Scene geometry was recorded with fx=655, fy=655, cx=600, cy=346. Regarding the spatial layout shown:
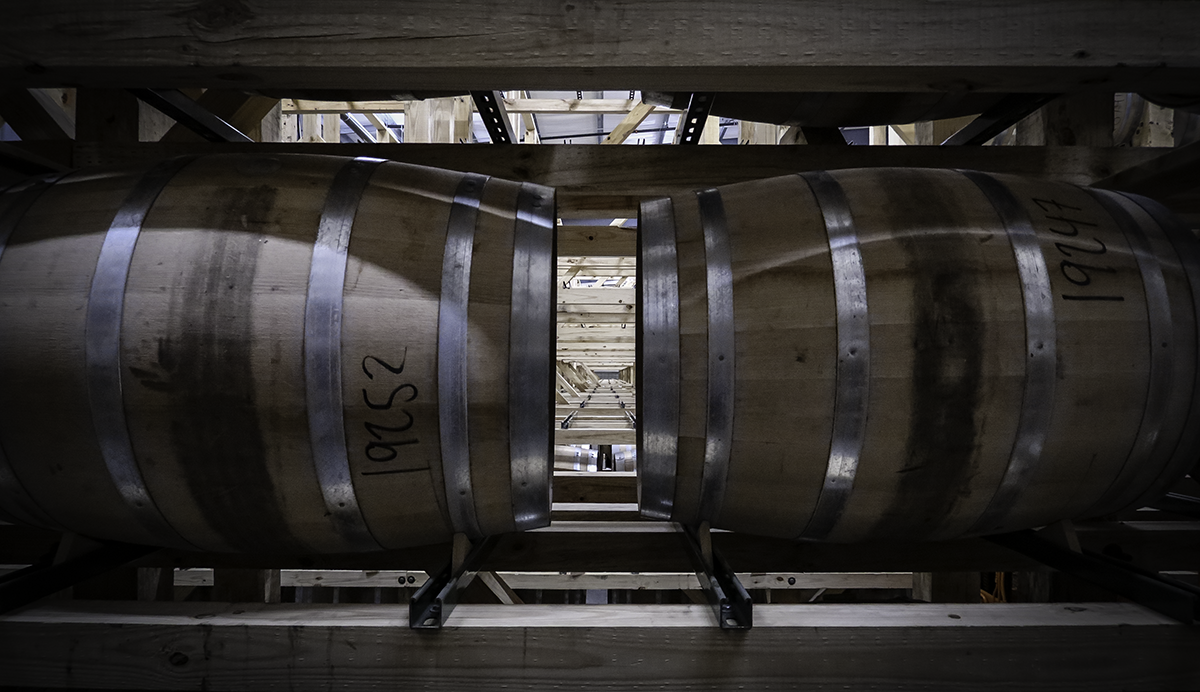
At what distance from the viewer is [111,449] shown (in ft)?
4.39

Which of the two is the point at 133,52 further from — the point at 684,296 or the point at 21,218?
the point at 684,296

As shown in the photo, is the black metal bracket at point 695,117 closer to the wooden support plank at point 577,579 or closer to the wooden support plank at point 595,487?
the wooden support plank at point 595,487

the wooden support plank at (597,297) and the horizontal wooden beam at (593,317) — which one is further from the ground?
the wooden support plank at (597,297)

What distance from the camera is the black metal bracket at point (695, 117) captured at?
2.04 meters

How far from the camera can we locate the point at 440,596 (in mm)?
1240

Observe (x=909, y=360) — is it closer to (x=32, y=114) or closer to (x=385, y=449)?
(x=385, y=449)

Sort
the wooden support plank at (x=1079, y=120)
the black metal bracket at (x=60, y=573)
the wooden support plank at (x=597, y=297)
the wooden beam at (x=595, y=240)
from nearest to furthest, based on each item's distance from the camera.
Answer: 1. the black metal bracket at (x=60, y=573)
2. the wooden support plank at (x=1079, y=120)
3. the wooden beam at (x=595, y=240)
4. the wooden support plank at (x=597, y=297)

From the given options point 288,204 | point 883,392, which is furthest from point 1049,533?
point 288,204

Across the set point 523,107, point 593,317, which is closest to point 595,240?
point 593,317

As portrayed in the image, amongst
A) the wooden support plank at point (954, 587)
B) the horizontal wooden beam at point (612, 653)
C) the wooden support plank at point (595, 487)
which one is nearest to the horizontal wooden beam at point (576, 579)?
the wooden support plank at point (954, 587)

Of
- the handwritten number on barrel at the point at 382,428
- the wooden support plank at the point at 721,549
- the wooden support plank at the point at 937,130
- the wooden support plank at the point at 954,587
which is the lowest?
the wooden support plank at the point at 954,587

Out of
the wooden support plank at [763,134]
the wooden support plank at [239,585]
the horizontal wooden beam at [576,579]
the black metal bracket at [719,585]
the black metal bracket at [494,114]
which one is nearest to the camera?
the black metal bracket at [719,585]

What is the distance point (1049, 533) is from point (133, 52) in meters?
2.26

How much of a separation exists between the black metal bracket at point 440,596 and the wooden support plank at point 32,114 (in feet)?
7.21
